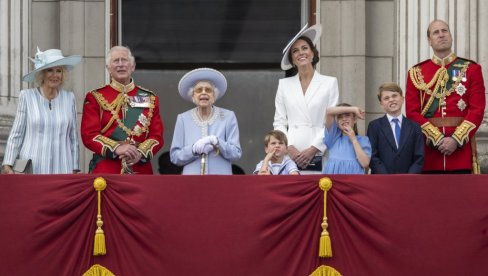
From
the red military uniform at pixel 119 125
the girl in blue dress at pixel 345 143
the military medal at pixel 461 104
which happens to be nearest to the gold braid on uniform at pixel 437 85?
the military medal at pixel 461 104

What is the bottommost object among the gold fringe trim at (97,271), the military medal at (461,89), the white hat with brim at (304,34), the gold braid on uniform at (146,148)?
the gold fringe trim at (97,271)

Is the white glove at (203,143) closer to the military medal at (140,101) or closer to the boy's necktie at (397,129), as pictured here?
the military medal at (140,101)

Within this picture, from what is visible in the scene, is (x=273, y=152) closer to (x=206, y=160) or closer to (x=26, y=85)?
(x=206, y=160)

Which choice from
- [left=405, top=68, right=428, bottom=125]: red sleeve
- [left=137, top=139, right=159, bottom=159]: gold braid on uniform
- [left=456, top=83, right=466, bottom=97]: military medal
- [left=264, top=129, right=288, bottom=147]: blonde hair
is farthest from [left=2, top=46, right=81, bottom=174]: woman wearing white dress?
[left=456, top=83, right=466, bottom=97]: military medal

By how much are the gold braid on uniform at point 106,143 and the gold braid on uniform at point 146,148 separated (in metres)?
0.21

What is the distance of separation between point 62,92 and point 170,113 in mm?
3146

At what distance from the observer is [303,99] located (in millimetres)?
14016

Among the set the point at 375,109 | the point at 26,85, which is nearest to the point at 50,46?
the point at 26,85

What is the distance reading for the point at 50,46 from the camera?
1631 cm

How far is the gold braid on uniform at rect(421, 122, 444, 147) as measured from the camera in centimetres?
1347

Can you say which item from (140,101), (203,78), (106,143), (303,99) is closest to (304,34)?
(303,99)

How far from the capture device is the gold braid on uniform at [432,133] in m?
13.5

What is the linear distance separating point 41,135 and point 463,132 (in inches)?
143

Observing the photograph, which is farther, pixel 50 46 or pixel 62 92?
pixel 50 46
